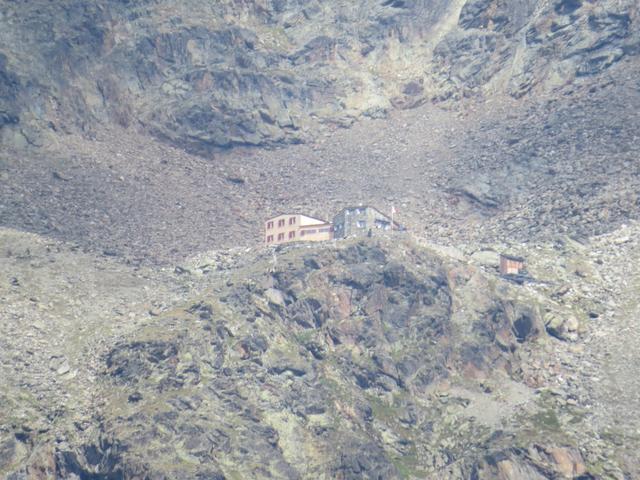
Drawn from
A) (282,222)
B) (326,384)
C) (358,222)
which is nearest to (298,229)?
(282,222)

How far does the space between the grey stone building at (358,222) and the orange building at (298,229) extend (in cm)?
142

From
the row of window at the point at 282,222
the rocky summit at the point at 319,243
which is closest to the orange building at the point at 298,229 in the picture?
the row of window at the point at 282,222

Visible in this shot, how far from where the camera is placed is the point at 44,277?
365 feet

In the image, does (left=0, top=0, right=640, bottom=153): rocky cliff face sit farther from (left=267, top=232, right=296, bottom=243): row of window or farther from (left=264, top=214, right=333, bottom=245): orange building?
(left=264, top=214, right=333, bottom=245): orange building

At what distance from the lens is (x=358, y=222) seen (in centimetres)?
12756

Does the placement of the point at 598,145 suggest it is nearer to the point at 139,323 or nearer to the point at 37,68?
the point at 139,323

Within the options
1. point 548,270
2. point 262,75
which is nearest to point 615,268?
point 548,270

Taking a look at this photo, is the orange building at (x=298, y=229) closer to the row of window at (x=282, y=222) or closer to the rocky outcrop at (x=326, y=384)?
the row of window at (x=282, y=222)

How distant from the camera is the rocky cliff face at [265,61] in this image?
15625cm

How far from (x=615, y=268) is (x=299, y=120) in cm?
6808

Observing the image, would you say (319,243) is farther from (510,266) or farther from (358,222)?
(510,266)

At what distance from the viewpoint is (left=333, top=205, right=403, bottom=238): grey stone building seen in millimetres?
126938

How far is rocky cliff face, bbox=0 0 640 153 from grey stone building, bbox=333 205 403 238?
130ft

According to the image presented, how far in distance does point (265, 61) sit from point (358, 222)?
62280 mm
